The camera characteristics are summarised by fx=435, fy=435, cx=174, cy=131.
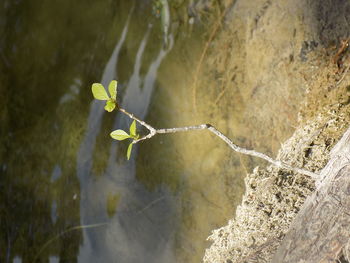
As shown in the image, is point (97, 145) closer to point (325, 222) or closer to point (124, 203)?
point (124, 203)

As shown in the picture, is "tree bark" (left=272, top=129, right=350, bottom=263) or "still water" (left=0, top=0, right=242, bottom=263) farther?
"still water" (left=0, top=0, right=242, bottom=263)

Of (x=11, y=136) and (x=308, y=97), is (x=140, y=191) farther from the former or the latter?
(x=308, y=97)

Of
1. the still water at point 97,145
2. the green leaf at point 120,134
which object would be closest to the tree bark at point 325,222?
the green leaf at point 120,134

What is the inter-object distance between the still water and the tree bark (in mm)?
893

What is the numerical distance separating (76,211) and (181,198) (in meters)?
0.70

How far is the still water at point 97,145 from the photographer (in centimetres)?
254

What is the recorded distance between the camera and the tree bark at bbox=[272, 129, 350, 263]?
4.56 ft

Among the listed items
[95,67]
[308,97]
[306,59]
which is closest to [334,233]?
[308,97]

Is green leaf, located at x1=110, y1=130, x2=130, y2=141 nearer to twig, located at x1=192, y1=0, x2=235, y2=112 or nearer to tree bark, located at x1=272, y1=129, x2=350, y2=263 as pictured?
tree bark, located at x1=272, y1=129, x2=350, y2=263

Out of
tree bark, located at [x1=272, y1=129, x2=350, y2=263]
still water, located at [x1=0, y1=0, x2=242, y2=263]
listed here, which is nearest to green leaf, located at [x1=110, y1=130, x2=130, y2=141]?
tree bark, located at [x1=272, y1=129, x2=350, y2=263]

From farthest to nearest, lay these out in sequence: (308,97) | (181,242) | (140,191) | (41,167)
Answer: (41,167) → (140,191) → (181,242) → (308,97)

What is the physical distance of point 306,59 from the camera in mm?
2191

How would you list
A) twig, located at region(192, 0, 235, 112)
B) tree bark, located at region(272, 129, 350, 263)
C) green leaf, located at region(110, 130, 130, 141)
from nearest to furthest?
1. tree bark, located at region(272, 129, 350, 263)
2. green leaf, located at region(110, 130, 130, 141)
3. twig, located at region(192, 0, 235, 112)

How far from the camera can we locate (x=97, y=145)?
277 centimetres
